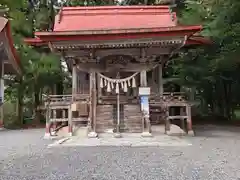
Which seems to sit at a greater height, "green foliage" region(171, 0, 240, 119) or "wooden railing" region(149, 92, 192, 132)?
"green foliage" region(171, 0, 240, 119)

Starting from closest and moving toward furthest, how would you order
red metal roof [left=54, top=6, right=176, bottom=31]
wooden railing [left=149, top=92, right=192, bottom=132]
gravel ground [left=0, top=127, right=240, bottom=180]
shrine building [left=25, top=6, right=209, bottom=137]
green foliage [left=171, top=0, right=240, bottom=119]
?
1. gravel ground [left=0, top=127, right=240, bottom=180]
2. shrine building [left=25, top=6, right=209, bottom=137]
3. wooden railing [left=149, top=92, right=192, bottom=132]
4. green foliage [left=171, top=0, right=240, bottom=119]
5. red metal roof [left=54, top=6, right=176, bottom=31]

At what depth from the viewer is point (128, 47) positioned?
10695 millimetres

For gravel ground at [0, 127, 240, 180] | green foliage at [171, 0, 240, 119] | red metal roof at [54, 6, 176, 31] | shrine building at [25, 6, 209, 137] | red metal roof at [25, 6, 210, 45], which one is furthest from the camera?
red metal roof at [54, 6, 176, 31]

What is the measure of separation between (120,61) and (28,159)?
5558 millimetres

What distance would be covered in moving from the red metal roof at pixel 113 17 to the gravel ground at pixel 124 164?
16.7ft

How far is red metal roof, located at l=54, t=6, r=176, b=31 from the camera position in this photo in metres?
11.4

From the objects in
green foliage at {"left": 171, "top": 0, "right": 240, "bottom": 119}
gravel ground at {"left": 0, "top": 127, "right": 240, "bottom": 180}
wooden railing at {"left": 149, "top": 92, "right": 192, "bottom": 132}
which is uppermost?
green foliage at {"left": 171, "top": 0, "right": 240, "bottom": 119}

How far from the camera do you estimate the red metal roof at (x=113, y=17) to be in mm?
11367

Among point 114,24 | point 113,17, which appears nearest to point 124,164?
point 114,24

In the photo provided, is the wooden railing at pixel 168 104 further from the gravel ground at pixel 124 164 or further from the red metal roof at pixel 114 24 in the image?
the gravel ground at pixel 124 164

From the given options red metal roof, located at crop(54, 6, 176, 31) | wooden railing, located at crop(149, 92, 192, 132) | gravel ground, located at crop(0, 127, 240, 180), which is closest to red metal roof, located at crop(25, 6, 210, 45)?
red metal roof, located at crop(54, 6, 176, 31)

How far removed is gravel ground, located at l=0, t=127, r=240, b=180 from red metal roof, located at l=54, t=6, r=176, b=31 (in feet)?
16.7

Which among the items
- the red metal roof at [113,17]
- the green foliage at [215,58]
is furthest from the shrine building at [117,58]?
the green foliage at [215,58]

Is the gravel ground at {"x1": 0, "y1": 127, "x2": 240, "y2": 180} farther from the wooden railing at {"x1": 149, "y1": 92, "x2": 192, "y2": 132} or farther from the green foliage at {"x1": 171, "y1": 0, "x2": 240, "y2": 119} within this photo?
the green foliage at {"x1": 171, "y1": 0, "x2": 240, "y2": 119}
